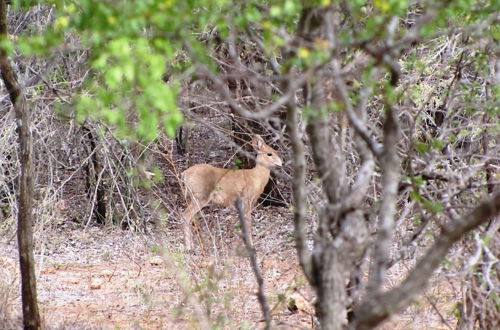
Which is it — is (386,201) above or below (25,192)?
below

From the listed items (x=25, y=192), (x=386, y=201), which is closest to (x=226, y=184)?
(x=25, y=192)

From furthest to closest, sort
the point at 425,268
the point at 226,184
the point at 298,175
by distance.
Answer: the point at 226,184, the point at 298,175, the point at 425,268

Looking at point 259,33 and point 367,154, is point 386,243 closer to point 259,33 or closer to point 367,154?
point 367,154

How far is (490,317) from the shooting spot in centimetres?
498

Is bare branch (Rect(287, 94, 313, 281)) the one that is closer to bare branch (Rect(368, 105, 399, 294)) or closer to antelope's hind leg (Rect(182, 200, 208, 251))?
bare branch (Rect(368, 105, 399, 294))

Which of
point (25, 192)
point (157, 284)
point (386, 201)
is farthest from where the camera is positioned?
point (157, 284)

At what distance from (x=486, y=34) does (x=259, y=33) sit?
1139 millimetres

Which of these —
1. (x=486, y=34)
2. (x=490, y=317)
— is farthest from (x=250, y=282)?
(x=486, y=34)

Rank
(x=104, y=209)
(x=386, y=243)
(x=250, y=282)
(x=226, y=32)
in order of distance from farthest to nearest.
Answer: (x=104, y=209) < (x=250, y=282) < (x=226, y=32) < (x=386, y=243)

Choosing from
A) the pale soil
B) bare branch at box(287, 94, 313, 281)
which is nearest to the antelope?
the pale soil

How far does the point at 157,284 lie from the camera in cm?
892

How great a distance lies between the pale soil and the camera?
6.34 meters

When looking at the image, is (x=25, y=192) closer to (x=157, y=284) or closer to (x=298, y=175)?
(x=298, y=175)

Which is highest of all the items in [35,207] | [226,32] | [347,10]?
[35,207]
